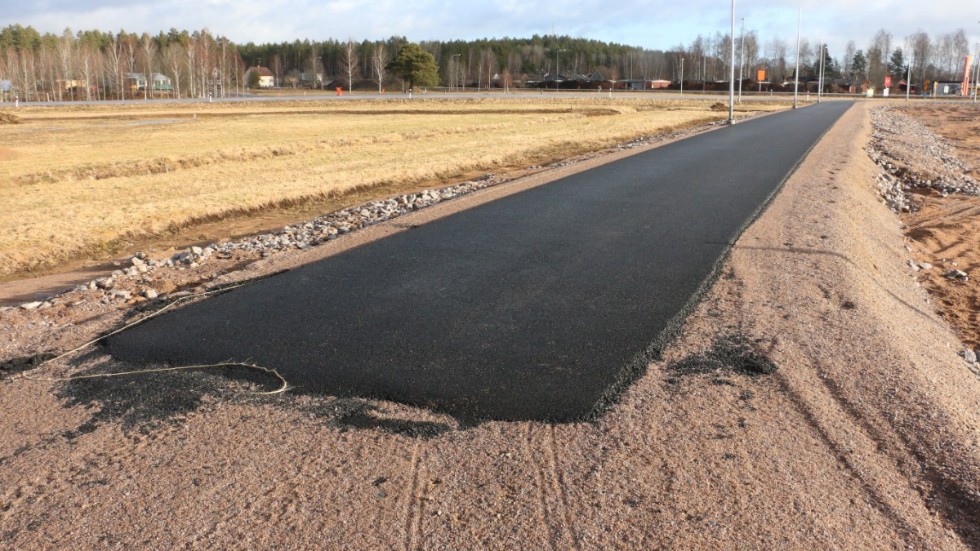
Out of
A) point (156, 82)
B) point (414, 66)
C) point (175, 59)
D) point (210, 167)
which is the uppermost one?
point (175, 59)

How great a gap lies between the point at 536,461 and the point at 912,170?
811 inches

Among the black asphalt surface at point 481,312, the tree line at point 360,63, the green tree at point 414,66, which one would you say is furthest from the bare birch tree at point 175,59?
the black asphalt surface at point 481,312

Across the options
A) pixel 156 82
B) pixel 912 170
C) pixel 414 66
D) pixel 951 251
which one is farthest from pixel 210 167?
pixel 156 82

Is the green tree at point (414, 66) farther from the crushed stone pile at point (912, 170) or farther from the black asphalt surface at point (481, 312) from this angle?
the black asphalt surface at point (481, 312)

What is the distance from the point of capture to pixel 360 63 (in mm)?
168750

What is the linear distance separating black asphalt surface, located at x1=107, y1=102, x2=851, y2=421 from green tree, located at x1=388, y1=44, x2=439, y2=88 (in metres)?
106

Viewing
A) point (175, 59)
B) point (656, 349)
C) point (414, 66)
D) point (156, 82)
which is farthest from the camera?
point (156, 82)

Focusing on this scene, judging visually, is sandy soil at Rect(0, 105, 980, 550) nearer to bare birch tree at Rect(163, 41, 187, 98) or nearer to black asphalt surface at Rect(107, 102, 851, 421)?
black asphalt surface at Rect(107, 102, 851, 421)

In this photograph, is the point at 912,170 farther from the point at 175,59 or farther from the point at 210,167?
the point at 175,59

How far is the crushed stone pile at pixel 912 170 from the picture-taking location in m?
17.7

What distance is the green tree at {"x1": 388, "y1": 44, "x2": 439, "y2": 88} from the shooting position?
113750 mm

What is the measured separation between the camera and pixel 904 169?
2112cm

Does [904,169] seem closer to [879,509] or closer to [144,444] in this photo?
[879,509]

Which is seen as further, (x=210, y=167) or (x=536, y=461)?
(x=210, y=167)
